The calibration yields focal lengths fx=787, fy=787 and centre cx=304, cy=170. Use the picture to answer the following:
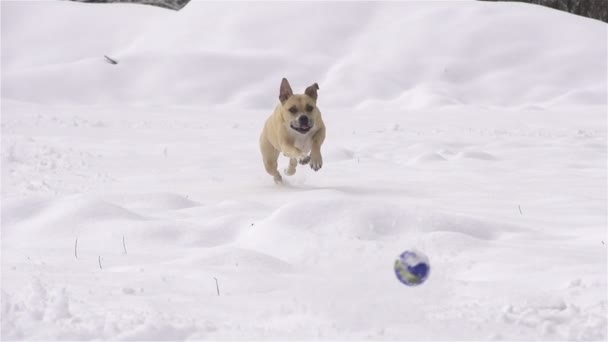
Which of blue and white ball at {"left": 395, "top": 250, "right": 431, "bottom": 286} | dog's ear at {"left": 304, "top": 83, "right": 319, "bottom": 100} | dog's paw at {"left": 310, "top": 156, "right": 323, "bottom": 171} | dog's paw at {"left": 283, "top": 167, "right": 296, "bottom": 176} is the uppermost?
blue and white ball at {"left": 395, "top": 250, "right": 431, "bottom": 286}

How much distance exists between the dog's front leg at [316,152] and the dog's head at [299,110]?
0.13 m

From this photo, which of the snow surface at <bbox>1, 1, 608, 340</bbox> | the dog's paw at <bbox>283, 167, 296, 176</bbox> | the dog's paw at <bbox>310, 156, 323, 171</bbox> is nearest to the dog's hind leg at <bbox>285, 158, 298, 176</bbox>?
the dog's paw at <bbox>283, 167, 296, 176</bbox>

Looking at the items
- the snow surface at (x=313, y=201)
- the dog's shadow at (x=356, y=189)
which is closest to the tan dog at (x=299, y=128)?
the dog's shadow at (x=356, y=189)

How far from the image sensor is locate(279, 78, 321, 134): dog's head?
256 inches

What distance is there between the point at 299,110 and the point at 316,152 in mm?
382

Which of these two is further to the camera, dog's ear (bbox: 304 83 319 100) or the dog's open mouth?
dog's ear (bbox: 304 83 319 100)

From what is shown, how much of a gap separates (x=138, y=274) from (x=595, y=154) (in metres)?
6.55

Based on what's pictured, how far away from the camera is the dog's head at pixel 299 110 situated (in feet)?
21.3

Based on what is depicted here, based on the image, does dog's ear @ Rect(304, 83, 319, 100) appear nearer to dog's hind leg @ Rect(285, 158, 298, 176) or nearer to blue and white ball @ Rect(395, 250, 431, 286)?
dog's hind leg @ Rect(285, 158, 298, 176)

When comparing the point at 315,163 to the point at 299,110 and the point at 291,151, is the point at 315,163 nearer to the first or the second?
the point at 291,151

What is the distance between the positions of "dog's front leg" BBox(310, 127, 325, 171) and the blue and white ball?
3.41 metres

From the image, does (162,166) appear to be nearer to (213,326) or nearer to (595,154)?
(595,154)

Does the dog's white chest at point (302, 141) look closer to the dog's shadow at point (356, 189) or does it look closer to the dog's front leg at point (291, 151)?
the dog's front leg at point (291, 151)

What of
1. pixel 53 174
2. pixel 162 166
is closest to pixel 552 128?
pixel 162 166
